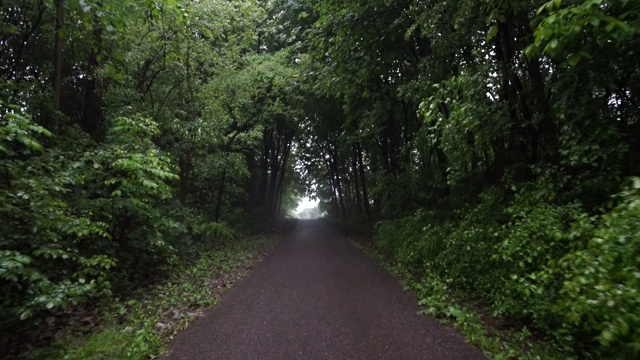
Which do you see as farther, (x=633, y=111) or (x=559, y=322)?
(x=633, y=111)

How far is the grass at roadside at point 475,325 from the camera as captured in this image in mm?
3926

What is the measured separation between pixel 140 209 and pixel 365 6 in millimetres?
6575

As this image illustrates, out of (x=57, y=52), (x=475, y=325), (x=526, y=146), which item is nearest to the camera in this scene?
(x=475, y=325)

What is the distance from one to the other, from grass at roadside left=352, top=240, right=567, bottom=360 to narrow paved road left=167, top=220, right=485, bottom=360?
19cm

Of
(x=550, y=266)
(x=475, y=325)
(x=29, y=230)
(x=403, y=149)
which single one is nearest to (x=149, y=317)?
(x=29, y=230)

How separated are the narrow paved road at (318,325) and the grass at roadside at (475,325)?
19cm

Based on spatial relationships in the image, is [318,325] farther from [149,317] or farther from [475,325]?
[149,317]

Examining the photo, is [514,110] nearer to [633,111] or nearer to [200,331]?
[633,111]

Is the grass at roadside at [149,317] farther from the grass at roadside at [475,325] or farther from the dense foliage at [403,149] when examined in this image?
the grass at roadside at [475,325]

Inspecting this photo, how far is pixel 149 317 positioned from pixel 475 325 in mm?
4745

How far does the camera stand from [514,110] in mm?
6496

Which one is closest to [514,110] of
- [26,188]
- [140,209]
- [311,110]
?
[140,209]

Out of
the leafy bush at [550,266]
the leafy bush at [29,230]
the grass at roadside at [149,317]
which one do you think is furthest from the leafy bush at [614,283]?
the leafy bush at [29,230]

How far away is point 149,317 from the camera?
5.32 meters
